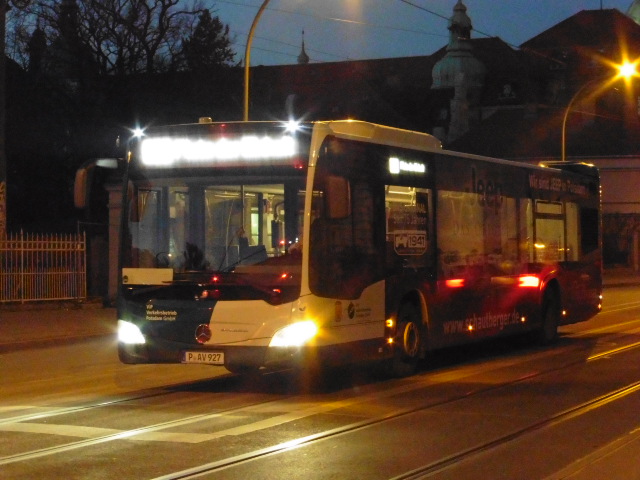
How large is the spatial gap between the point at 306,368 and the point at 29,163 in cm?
4057

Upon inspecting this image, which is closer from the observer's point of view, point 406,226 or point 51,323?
point 406,226

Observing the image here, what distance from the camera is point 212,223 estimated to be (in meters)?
11.8

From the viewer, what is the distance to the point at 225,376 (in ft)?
46.8

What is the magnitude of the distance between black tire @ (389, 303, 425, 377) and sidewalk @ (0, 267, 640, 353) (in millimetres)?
7618

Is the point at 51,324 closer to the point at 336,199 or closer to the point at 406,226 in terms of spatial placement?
the point at 406,226

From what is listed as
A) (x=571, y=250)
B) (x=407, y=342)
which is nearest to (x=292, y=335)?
(x=407, y=342)

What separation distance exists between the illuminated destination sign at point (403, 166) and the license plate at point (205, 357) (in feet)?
10.4

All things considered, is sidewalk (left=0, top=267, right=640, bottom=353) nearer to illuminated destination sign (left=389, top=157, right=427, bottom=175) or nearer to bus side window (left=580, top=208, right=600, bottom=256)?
illuminated destination sign (left=389, top=157, right=427, bottom=175)

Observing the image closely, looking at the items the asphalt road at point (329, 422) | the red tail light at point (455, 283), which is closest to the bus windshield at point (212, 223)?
the asphalt road at point (329, 422)

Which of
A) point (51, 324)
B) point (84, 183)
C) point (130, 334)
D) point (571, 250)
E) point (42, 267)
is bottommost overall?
point (51, 324)

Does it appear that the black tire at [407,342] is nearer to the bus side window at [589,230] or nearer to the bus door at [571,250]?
the bus door at [571,250]

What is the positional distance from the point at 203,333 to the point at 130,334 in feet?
3.08

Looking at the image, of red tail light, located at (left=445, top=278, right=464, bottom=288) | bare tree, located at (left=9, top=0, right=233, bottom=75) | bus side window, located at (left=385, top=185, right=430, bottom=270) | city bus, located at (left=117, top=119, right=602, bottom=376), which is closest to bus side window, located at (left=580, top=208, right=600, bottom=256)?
red tail light, located at (left=445, top=278, right=464, bottom=288)

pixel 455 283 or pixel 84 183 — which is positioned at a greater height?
pixel 84 183
